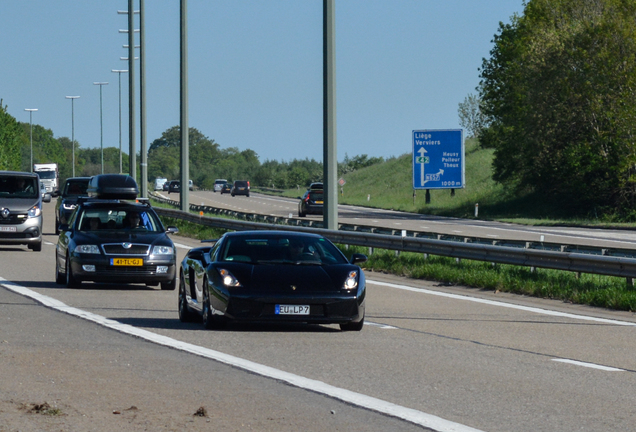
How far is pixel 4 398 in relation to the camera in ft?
25.6

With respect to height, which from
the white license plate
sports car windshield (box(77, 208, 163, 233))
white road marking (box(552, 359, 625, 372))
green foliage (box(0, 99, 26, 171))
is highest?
green foliage (box(0, 99, 26, 171))

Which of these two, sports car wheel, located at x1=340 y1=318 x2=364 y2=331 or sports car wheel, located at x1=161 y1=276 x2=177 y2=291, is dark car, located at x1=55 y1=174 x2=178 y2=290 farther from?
sports car wheel, located at x1=340 y1=318 x2=364 y2=331

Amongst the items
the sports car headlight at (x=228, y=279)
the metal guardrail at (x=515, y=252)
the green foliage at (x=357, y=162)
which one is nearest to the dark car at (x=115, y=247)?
the metal guardrail at (x=515, y=252)

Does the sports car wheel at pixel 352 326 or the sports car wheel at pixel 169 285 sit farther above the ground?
the sports car wheel at pixel 169 285

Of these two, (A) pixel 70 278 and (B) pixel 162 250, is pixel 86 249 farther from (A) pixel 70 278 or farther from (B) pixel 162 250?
(B) pixel 162 250

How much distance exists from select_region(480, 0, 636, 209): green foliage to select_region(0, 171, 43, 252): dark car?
32851mm

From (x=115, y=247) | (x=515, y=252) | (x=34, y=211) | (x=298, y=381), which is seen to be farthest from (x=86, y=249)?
(x=34, y=211)

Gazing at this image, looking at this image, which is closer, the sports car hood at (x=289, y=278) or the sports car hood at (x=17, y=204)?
the sports car hood at (x=289, y=278)

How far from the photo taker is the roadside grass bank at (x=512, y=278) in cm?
1628

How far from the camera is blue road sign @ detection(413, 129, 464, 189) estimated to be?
175 ft

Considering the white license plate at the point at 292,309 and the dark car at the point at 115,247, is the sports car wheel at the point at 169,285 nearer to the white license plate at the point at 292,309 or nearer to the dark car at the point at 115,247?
the dark car at the point at 115,247

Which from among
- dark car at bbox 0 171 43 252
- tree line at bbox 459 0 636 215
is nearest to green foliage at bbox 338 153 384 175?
tree line at bbox 459 0 636 215

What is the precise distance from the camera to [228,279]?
1211 centimetres

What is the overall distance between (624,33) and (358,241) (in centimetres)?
3401
